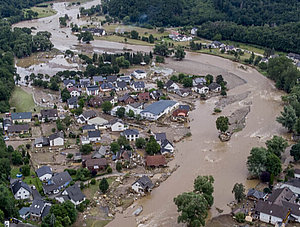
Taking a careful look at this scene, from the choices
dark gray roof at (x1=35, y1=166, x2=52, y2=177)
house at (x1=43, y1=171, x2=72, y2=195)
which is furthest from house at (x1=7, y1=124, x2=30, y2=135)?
house at (x1=43, y1=171, x2=72, y2=195)

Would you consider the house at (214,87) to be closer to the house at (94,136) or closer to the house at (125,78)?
the house at (125,78)

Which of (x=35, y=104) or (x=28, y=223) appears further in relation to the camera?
(x=35, y=104)

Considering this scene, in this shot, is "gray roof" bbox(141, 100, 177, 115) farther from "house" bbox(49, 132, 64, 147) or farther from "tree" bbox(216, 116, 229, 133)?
"house" bbox(49, 132, 64, 147)

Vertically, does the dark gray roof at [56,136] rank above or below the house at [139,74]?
below

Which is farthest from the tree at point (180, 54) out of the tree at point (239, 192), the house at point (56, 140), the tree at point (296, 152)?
the tree at point (239, 192)

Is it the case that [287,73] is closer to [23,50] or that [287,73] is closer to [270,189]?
[270,189]

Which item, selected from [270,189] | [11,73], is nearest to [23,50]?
[11,73]
